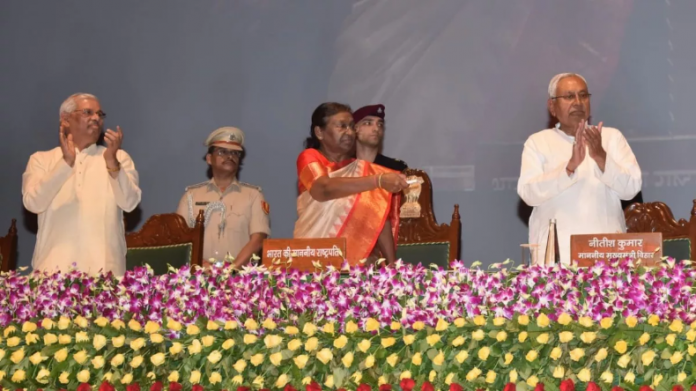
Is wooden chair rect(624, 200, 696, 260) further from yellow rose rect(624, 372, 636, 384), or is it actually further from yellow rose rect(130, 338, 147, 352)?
yellow rose rect(130, 338, 147, 352)

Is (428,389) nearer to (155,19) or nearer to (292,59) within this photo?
(292,59)

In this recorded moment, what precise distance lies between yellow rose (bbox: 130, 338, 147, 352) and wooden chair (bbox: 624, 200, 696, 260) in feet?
7.49

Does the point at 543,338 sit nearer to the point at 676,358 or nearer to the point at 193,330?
the point at 676,358

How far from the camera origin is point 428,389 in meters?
1.77

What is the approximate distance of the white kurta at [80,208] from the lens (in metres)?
3.66

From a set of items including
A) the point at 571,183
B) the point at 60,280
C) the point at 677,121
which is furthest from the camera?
the point at 677,121

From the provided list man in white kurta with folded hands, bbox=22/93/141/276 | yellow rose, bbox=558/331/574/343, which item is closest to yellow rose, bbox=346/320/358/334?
yellow rose, bbox=558/331/574/343

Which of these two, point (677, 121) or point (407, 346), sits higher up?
point (677, 121)

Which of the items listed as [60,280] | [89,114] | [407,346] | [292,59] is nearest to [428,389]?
[407,346]

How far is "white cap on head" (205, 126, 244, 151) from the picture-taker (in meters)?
4.95

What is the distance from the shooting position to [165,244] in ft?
13.1

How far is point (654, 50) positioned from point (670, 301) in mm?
3243

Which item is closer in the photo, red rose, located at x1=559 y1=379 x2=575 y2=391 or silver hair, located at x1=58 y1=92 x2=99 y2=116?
red rose, located at x1=559 y1=379 x2=575 y2=391

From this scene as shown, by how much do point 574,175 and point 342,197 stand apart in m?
0.87
